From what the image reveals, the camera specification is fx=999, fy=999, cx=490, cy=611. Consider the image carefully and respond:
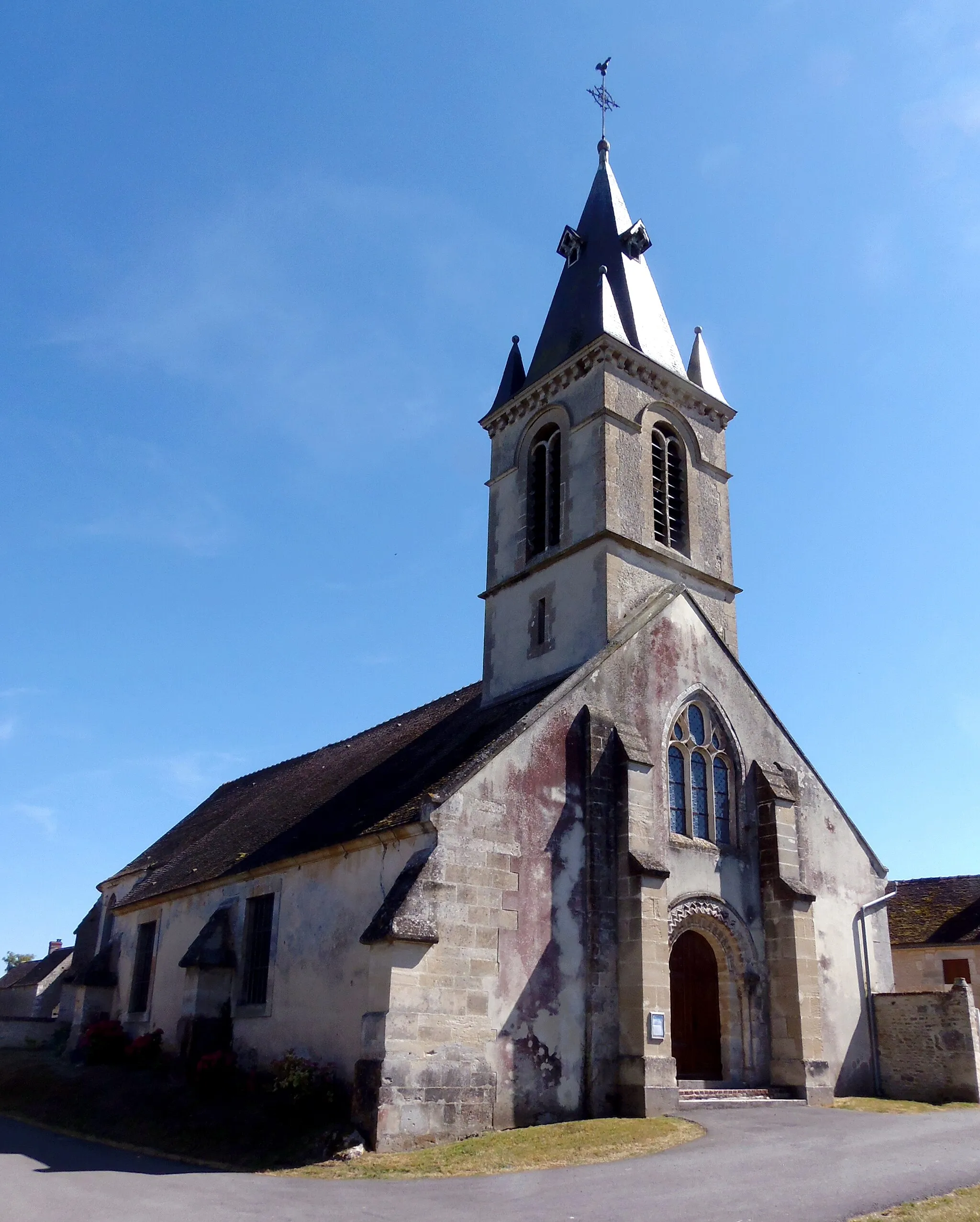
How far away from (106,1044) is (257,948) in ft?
20.3

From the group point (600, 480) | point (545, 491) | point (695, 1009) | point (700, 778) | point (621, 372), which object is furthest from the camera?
point (545, 491)

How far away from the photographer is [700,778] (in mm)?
19234

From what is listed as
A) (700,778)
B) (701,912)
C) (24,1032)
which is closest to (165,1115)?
(701,912)

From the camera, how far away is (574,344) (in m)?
23.1

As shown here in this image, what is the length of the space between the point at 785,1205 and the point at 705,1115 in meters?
6.34

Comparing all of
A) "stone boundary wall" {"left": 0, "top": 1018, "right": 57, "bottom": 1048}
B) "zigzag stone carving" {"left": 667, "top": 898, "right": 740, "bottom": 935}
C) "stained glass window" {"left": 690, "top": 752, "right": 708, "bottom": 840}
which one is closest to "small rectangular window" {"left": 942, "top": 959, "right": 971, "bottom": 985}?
"zigzag stone carving" {"left": 667, "top": 898, "right": 740, "bottom": 935}

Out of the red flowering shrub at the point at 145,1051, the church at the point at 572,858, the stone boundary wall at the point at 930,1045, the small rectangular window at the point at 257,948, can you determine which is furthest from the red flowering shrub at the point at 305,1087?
the stone boundary wall at the point at 930,1045

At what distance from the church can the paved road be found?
246cm

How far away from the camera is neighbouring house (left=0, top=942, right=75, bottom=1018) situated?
3666 cm

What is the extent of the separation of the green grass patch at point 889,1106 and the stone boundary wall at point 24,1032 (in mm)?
22169

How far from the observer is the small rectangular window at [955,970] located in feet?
89.3

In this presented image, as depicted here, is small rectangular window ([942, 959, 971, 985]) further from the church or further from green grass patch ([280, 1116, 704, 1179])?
green grass patch ([280, 1116, 704, 1179])

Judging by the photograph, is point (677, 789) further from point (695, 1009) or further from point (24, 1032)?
point (24, 1032)

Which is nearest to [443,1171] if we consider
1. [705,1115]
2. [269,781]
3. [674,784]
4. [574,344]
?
[705,1115]
